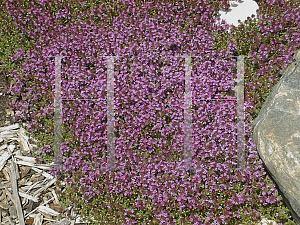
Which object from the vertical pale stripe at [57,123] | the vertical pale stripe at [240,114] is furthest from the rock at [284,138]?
the vertical pale stripe at [57,123]

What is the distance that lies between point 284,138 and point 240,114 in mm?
1123

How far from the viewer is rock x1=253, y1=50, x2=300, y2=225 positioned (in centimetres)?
468

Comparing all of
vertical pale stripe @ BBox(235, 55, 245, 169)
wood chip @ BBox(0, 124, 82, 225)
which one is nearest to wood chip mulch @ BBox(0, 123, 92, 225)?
wood chip @ BBox(0, 124, 82, 225)

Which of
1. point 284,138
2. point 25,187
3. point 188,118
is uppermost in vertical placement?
point 188,118

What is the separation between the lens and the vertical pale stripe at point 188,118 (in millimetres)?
5594

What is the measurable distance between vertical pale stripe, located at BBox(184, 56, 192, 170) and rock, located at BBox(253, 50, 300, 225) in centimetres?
103

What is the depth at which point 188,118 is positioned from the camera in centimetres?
584

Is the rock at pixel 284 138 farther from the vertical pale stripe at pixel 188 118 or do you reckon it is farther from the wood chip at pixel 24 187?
the wood chip at pixel 24 187

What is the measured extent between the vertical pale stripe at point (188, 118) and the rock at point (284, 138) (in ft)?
3.39

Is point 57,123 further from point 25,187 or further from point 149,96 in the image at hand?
point 149,96

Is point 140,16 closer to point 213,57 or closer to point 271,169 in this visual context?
point 213,57

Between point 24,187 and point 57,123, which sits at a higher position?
point 57,123

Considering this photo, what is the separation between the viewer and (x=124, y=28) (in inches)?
268

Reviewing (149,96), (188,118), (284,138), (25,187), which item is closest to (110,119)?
(149,96)
